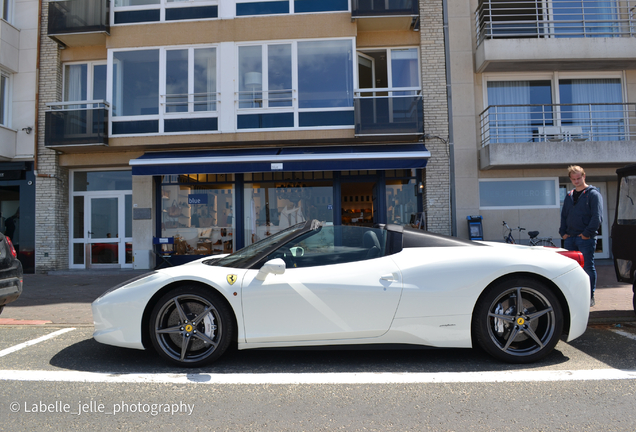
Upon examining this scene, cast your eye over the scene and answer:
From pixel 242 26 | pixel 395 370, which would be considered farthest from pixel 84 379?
pixel 242 26

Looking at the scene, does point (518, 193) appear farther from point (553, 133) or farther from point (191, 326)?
point (191, 326)

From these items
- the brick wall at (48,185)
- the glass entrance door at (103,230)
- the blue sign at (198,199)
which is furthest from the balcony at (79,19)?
the blue sign at (198,199)

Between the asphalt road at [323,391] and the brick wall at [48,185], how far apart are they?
906 cm

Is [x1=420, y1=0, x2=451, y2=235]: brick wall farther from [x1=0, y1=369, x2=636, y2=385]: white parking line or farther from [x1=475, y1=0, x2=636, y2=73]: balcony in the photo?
[x1=0, y1=369, x2=636, y2=385]: white parking line

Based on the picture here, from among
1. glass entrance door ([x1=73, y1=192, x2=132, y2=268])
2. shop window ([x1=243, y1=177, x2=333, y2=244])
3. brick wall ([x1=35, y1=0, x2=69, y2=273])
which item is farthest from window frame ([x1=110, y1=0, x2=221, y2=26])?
glass entrance door ([x1=73, y1=192, x2=132, y2=268])

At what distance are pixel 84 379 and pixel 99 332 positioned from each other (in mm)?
427

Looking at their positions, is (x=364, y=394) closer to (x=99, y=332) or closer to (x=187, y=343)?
(x=187, y=343)

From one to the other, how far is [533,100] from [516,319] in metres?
10.2

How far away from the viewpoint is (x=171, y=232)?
12164 millimetres

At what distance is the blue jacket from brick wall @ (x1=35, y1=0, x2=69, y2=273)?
12.4 meters

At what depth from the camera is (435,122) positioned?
11453 millimetres

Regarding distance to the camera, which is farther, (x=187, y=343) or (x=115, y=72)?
(x=115, y=72)

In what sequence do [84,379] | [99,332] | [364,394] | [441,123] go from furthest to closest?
[441,123], [99,332], [84,379], [364,394]

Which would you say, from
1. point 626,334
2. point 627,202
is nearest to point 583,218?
point 627,202
